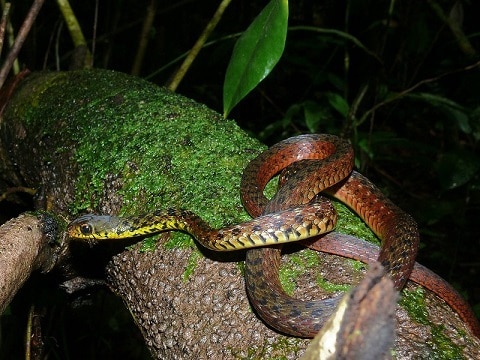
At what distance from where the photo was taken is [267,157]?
2754 millimetres

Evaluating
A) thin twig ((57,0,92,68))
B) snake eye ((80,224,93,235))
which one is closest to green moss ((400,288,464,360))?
snake eye ((80,224,93,235))

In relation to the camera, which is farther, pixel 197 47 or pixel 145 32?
pixel 145 32

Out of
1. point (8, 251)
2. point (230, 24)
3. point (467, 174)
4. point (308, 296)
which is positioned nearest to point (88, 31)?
point (230, 24)

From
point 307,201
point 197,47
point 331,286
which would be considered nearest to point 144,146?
point 307,201

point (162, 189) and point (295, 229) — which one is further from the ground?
point (295, 229)

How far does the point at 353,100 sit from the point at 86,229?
484 centimetres

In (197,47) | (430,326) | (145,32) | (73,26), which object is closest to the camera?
(430,326)

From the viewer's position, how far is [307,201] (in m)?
2.58

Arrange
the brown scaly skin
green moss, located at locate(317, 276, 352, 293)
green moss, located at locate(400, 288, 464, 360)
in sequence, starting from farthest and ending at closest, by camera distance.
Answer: green moss, located at locate(317, 276, 352, 293) < the brown scaly skin < green moss, located at locate(400, 288, 464, 360)

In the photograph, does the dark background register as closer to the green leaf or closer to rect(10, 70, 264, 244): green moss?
rect(10, 70, 264, 244): green moss

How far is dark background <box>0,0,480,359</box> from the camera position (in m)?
4.40

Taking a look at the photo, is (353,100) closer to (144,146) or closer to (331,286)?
(144,146)

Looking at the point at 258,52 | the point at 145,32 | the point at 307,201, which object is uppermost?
the point at 258,52

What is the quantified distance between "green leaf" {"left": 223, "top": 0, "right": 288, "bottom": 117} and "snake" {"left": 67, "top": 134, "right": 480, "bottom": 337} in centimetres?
49
